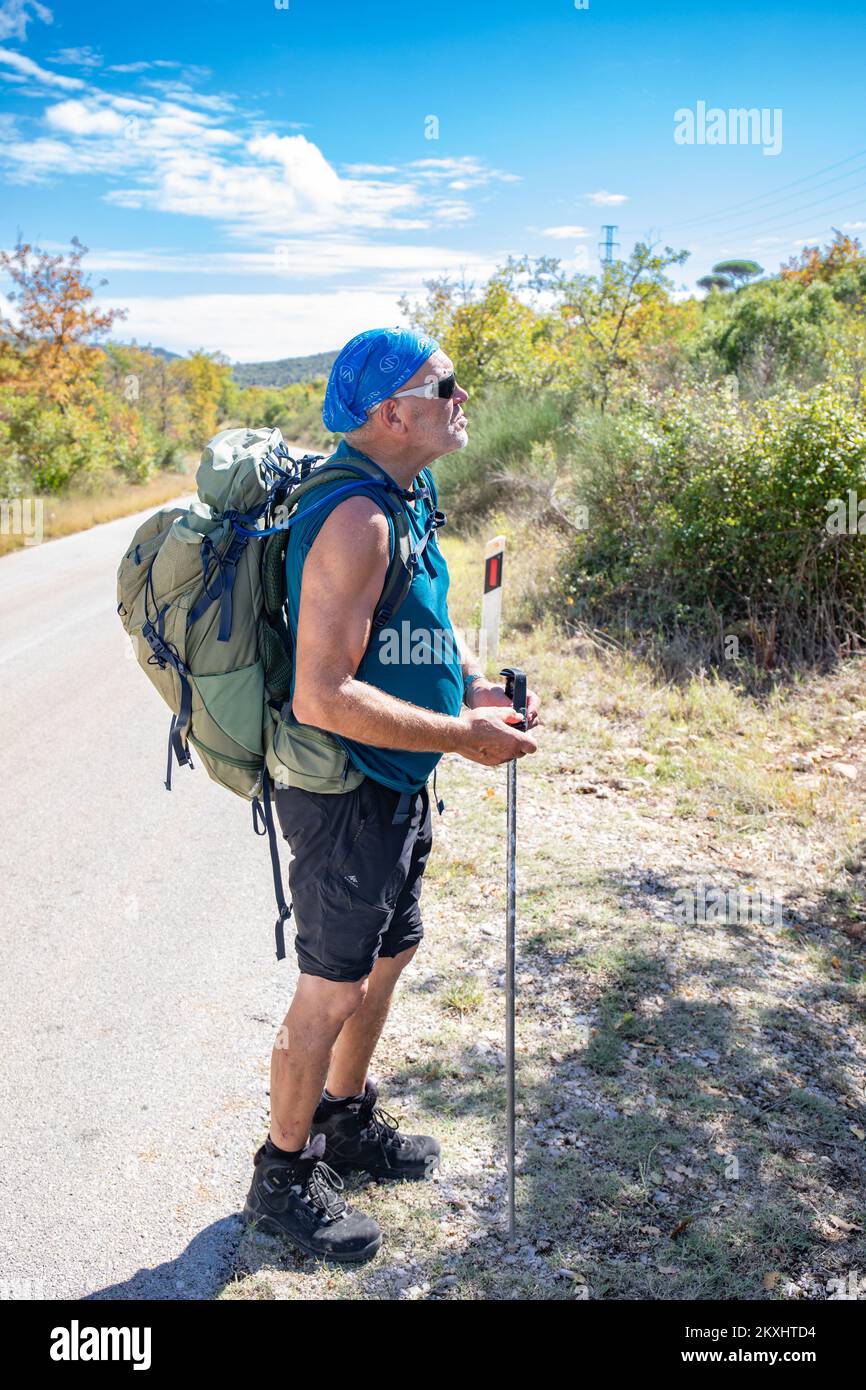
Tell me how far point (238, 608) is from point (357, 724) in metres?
0.41

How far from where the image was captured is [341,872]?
229 centimetres

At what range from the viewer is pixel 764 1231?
252cm

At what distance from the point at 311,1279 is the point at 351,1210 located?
0.63 ft

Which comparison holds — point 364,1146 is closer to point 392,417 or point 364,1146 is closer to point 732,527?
point 392,417

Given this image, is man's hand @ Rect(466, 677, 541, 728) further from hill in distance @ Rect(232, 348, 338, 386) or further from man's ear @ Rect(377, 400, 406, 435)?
hill in distance @ Rect(232, 348, 338, 386)

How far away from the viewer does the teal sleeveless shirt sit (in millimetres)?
2256

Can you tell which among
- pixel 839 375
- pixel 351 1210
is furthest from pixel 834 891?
pixel 839 375

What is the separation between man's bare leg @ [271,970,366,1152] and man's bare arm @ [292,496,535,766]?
0.62 metres

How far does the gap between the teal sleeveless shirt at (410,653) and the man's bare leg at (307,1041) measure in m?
0.51

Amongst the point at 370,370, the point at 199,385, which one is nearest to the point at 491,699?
the point at 370,370

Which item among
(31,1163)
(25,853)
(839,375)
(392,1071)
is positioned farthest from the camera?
(839,375)

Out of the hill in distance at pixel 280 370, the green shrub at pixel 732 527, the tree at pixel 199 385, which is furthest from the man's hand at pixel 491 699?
the hill in distance at pixel 280 370

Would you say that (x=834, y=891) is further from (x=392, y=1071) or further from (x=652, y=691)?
(x=652, y=691)

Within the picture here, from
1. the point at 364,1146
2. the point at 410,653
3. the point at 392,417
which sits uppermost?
the point at 392,417
